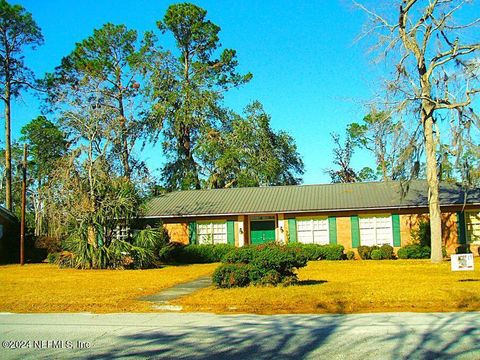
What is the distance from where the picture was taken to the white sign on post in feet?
43.8

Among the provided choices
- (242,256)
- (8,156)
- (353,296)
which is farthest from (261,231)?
(8,156)

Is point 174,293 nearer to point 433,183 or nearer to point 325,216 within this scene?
point 433,183

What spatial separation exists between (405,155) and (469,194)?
718 cm

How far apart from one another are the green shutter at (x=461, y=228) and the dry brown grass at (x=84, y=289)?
1269 centimetres

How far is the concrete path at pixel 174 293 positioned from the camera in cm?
1158

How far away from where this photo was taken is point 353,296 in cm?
1166

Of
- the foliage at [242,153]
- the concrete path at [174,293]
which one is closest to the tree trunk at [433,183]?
the concrete path at [174,293]

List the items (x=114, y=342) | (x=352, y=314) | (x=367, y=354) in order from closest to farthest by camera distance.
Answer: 1. (x=367, y=354)
2. (x=114, y=342)
3. (x=352, y=314)

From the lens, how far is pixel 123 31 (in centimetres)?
4041

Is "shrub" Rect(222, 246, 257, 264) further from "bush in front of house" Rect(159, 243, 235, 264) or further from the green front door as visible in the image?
the green front door

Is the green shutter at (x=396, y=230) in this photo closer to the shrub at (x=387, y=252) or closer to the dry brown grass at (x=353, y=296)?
the shrub at (x=387, y=252)

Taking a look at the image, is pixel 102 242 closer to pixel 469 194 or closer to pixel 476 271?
pixel 476 271

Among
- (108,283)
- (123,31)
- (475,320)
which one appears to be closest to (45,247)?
(108,283)

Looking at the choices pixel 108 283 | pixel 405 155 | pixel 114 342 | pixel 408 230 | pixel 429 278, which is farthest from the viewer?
pixel 408 230
